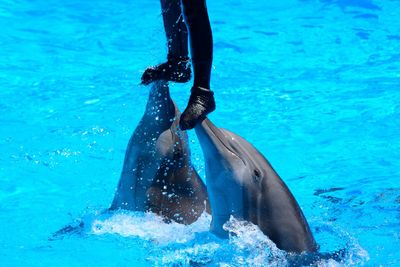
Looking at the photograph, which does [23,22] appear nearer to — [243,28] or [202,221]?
[243,28]

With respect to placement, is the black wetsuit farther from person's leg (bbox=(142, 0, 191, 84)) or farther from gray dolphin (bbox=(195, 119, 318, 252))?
person's leg (bbox=(142, 0, 191, 84))

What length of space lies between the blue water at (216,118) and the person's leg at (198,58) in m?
0.97

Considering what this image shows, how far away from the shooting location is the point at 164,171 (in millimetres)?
6090

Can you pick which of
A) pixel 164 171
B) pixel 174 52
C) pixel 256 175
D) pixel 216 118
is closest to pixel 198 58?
pixel 174 52

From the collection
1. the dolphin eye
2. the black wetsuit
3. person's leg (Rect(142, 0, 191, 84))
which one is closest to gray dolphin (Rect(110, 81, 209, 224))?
person's leg (Rect(142, 0, 191, 84))

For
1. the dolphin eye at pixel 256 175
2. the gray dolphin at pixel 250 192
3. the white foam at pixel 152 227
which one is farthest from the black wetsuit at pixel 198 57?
the white foam at pixel 152 227

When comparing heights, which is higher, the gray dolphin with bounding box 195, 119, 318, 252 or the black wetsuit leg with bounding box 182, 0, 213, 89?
the black wetsuit leg with bounding box 182, 0, 213, 89

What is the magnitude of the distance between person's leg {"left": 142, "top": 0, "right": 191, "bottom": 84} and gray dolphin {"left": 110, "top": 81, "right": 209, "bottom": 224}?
441mm

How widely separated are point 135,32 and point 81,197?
19.5 ft

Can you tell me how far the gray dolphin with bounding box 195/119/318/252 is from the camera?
201 inches

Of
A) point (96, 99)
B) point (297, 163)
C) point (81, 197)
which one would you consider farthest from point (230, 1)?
point (81, 197)

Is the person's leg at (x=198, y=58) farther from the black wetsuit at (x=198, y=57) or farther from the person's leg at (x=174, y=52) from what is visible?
the person's leg at (x=174, y=52)

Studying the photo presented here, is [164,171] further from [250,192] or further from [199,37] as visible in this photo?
[199,37]

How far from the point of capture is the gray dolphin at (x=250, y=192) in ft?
16.7
